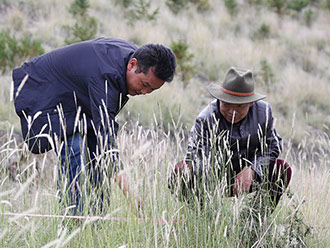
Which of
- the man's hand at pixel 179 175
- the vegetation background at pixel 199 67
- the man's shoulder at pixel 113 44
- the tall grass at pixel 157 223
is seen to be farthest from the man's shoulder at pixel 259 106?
the man's shoulder at pixel 113 44

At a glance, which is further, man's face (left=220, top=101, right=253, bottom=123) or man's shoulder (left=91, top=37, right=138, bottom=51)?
man's face (left=220, top=101, right=253, bottom=123)

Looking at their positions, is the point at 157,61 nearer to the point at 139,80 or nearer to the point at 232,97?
the point at 139,80

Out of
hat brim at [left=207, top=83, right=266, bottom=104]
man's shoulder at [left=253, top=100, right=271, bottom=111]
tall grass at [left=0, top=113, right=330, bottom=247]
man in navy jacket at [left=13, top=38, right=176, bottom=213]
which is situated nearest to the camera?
tall grass at [left=0, top=113, right=330, bottom=247]

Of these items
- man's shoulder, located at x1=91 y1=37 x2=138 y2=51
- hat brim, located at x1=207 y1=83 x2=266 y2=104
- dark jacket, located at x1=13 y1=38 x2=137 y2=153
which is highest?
man's shoulder, located at x1=91 y1=37 x2=138 y2=51

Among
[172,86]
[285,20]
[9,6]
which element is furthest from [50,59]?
[285,20]

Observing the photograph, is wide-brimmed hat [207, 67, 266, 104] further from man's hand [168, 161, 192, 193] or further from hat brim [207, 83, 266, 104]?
man's hand [168, 161, 192, 193]

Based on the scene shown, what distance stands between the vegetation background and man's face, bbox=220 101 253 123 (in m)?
0.47

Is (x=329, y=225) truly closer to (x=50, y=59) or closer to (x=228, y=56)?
(x=50, y=59)

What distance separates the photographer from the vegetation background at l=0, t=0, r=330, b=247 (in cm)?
269

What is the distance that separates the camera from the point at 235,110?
322 centimetres

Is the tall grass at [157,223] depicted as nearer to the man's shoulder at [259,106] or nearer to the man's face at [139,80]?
the man's face at [139,80]

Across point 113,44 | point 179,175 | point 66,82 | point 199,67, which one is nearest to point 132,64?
point 113,44

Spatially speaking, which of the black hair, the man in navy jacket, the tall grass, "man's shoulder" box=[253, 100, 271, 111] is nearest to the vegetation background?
the tall grass

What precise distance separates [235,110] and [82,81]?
109 cm
